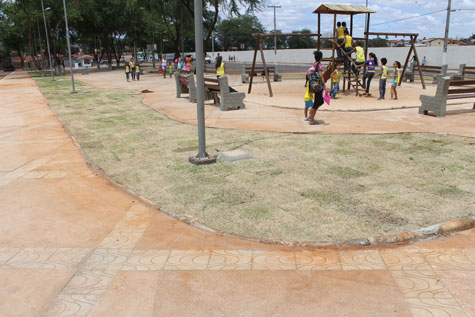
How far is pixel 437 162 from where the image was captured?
6.53 metres

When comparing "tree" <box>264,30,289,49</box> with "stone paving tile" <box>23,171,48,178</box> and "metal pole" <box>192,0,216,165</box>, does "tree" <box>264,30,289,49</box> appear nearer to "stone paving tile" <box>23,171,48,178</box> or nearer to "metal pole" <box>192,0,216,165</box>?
"metal pole" <box>192,0,216,165</box>

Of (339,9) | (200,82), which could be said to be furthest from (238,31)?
(200,82)

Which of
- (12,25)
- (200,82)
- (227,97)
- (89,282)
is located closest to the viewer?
A: (89,282)

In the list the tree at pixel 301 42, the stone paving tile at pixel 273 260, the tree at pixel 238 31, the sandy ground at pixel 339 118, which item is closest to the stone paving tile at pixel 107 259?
the stone paving tile at pixel 273 260

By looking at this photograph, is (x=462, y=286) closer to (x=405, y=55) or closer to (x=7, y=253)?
(x=7, y=253)

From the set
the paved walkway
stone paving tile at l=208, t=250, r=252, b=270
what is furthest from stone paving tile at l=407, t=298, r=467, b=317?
stone paving tile at l=208, t=250, r=252, b=270

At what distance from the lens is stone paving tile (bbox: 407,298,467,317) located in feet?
9.62

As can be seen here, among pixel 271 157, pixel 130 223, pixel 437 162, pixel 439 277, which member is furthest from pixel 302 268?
pixel 437 162

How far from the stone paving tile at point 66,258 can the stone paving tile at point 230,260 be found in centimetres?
127

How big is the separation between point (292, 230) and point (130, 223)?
6.11ft

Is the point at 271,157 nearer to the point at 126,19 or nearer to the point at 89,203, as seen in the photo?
the point at 89,203

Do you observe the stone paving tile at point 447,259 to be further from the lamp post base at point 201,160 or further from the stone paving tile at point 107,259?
the lamp post base at point 201,160

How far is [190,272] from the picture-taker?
11.8ft

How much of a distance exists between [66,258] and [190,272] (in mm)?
1263
